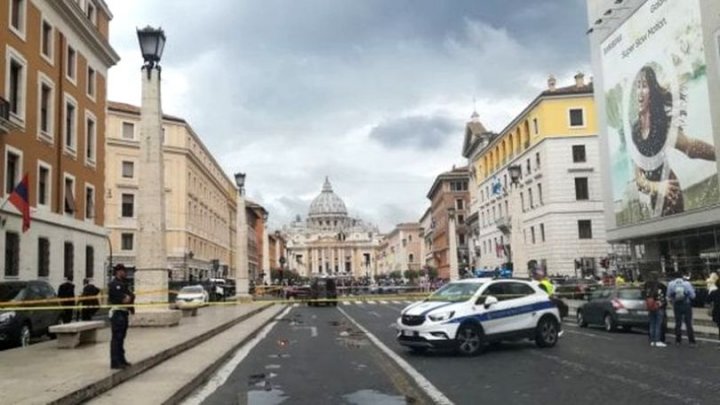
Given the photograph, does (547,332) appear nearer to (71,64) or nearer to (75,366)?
(75,366)

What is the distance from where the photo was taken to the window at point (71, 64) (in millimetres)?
36525

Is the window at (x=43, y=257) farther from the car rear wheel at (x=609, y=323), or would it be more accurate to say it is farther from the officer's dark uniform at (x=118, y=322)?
the car rear wheel at (x=609, y=323)

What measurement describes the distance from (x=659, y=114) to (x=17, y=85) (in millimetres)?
29145

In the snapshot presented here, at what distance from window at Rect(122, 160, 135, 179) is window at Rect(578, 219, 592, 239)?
3990cm

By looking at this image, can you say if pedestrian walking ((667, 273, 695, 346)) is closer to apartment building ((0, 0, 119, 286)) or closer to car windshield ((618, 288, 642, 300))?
car windshield ((618, 288, 642, 300))

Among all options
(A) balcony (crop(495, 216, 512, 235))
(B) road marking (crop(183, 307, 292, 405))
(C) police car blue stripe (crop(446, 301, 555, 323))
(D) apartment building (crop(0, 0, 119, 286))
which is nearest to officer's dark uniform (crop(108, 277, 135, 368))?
(B) road marking (crop(183, 307, 292, 405))

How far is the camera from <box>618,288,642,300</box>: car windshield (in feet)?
68.9

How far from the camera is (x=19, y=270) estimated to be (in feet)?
96.8

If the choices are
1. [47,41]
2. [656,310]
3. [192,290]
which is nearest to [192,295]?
[192,290]

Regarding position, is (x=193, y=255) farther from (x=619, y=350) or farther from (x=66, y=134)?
(x=619, y=350)

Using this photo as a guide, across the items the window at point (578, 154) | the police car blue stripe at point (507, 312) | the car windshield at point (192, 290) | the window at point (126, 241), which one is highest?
the window at point (578, 154)

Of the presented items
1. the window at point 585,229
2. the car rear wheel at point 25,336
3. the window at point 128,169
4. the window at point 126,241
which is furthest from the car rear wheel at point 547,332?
the window at point 128,169

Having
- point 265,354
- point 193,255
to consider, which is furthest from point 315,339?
point 193,255

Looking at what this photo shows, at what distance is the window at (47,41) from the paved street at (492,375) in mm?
22091
